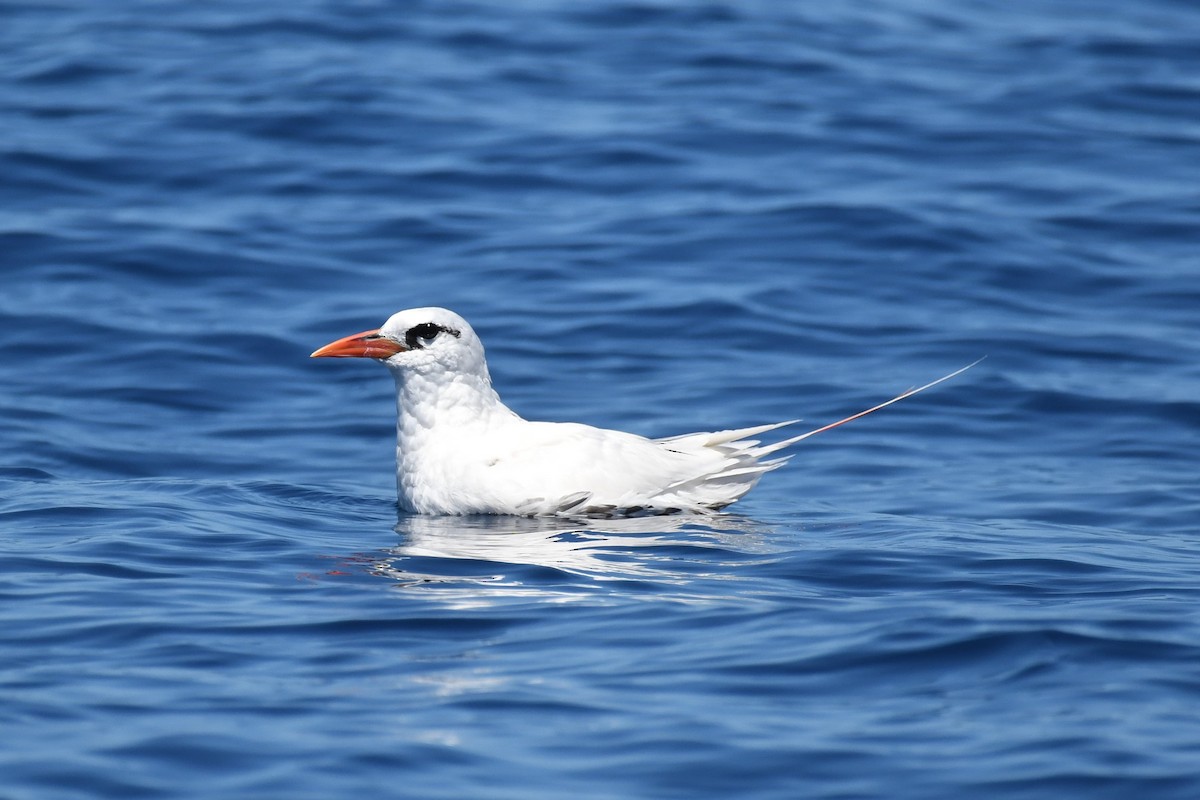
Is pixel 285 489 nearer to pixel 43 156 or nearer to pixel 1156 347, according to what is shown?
pixel 1156 347

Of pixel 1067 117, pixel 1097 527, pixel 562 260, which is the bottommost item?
pixel 1097 527

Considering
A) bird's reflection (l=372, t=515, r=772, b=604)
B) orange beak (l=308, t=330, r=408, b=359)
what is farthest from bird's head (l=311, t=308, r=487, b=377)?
bird's reflection (l=372, t=515, r=772, b=604)

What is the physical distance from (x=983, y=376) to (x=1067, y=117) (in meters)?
7.58

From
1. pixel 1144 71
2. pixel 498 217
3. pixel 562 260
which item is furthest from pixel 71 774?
pixel 1144 71

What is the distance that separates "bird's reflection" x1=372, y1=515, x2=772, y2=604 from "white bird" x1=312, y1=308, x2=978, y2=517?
0.15 m

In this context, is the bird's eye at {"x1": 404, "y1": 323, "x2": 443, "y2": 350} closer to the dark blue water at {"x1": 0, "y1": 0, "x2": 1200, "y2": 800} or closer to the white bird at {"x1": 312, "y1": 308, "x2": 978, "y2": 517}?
the white bird at {"x1": 312, "y1": 308, "x2": 978, "y2": 517}

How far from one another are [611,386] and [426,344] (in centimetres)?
365

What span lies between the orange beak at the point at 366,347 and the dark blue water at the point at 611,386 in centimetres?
102

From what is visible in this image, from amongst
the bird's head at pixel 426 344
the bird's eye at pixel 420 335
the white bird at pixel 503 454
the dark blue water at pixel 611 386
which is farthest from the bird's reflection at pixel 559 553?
the bird's eye at pixel 420 335

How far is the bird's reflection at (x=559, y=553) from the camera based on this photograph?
27.1 feet

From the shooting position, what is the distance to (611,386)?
45.5 ft

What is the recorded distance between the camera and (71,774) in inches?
227

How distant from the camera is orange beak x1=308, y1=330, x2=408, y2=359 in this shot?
33.0 feet

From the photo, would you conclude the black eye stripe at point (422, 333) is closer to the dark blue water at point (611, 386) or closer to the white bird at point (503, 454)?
the white bird at point (503, 454)
